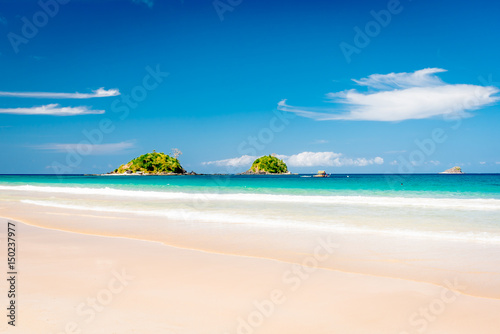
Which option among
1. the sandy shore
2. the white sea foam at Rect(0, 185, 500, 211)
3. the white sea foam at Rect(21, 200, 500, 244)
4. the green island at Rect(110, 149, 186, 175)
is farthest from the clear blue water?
the green island at Rect(110, 149, 186, 175)

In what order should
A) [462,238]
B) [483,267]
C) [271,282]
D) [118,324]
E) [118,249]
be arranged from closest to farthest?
[118,324] < [271,282] < [483,267] < [118,249] < [462,238]

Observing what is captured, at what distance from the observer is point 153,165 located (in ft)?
588

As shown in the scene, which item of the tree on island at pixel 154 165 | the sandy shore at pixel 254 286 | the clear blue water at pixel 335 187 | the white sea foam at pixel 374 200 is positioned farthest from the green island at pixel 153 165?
the sandy shore at pixel 254 286

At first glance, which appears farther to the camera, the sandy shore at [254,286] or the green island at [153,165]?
the green island at [153,165]

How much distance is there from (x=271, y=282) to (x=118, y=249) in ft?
14.5

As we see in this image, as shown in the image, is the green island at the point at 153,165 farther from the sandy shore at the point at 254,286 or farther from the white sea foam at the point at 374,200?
the sandy shore at the point at 254,286

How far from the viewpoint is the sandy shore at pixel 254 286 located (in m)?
4.37

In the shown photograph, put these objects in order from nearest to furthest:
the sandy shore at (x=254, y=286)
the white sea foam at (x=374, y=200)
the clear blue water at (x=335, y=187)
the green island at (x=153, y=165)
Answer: the sandy shore at (x=254, y=286) → the white sea foam at (x=374, y=200) → the clear blue water at (x=335, y=187) → the green island at (x=153, y=165)

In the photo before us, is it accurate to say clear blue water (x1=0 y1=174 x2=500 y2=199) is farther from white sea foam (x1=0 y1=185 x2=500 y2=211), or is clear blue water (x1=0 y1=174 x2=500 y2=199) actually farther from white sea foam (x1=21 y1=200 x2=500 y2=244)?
white sea foam (x1=21 y1=200 x2=500 y2=244)

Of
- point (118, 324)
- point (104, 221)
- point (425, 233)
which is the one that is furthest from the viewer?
point (104, 221)

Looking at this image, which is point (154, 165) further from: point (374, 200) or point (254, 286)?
point (254, 286)

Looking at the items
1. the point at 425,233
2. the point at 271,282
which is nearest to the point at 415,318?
the point at 271,282

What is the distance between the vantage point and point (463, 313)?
187 inches

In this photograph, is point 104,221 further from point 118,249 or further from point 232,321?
point 232,321
